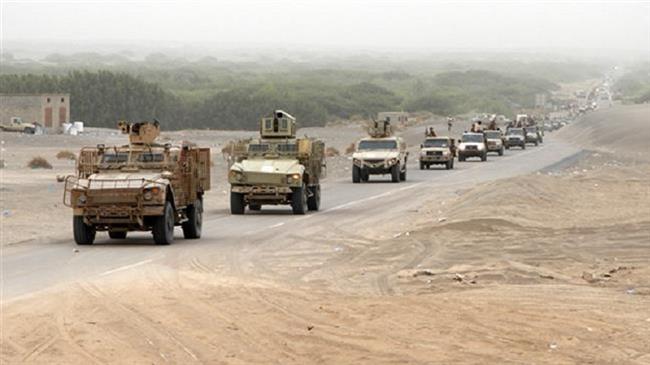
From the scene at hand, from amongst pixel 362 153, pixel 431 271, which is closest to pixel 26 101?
pixel 362 153

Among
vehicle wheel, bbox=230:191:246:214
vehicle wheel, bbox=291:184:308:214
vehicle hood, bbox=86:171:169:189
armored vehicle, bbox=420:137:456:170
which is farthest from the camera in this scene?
armored vehicle, bbox=420:137:456:170

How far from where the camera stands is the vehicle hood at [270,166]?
119 ft

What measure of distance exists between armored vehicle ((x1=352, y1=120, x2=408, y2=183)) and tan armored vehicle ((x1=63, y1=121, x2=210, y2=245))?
2539cm

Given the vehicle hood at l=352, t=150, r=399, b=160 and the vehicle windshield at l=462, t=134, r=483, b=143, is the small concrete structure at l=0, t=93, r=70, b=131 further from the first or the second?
the vehicle hood at l=352, t=150, r=399, b=160

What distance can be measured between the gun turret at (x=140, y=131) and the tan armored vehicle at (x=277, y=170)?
7.00 metres

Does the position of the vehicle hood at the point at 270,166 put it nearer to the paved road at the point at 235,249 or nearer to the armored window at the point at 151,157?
the paved road at the point at 235,249

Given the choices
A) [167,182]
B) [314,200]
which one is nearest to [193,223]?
[167,182]

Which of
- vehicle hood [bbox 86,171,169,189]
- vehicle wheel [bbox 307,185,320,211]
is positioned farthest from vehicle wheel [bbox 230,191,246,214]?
vehicle hood [bbox 86,171,169,189]

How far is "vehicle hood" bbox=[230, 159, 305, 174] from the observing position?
36125mm

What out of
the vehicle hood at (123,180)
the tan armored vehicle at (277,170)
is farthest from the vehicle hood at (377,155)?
the vehicle hood at (123,180)

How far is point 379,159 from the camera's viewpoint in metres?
55.2

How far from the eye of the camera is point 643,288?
19547 mm

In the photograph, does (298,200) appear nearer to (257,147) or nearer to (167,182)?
(257,147)

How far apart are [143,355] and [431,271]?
8.41 meters
